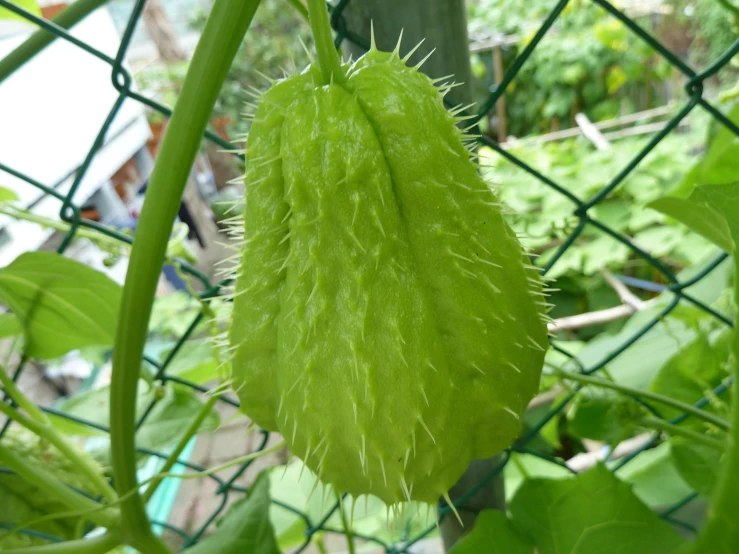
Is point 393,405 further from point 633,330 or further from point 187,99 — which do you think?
point 633,330

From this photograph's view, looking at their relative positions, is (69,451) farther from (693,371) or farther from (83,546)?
(693,371)

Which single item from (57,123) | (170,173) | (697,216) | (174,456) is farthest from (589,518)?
(57,123)

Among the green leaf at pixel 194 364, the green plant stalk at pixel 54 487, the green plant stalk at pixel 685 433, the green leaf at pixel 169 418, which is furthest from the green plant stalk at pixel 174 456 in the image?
the green plant stalk at pixel 685 433

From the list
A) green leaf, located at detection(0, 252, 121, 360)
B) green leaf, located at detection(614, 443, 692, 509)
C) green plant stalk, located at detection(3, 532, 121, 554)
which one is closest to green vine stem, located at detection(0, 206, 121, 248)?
green leaf, located at detection(0, 252, 121, 360)

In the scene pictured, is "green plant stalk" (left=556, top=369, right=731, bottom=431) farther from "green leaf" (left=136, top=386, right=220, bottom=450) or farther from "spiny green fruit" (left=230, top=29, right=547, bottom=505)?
"green leaf" (left=136, top=386, right=220, bottom=450)

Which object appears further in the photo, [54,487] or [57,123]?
[57,123]

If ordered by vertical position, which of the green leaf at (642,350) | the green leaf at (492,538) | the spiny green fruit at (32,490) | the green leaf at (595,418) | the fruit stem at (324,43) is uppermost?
the fruit stem at (324,43)

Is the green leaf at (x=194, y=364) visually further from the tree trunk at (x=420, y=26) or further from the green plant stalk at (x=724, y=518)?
the green plant stalk at (x=724, y=518)
